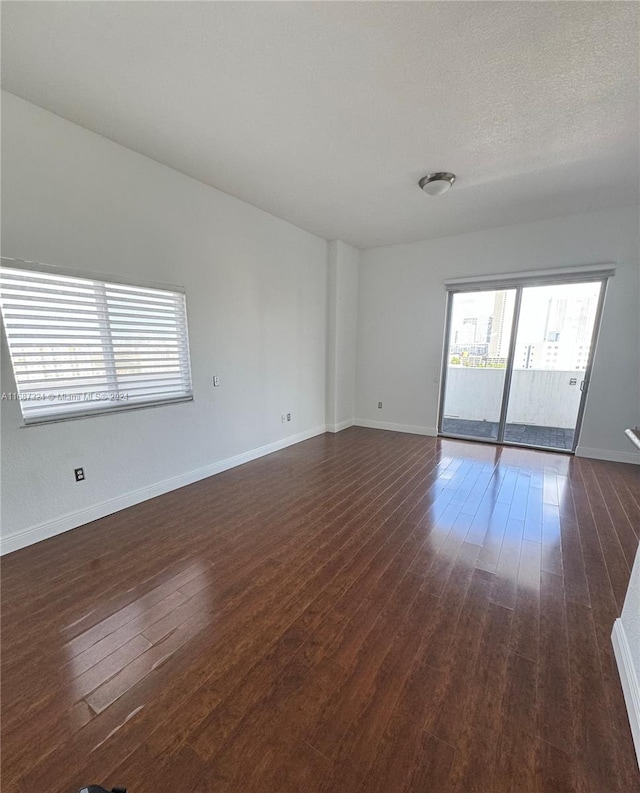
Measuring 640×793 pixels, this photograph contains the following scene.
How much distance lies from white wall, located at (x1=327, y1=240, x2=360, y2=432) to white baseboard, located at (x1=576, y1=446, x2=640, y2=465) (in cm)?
321

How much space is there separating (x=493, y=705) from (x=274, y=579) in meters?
1.17

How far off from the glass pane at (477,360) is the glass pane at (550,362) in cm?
18

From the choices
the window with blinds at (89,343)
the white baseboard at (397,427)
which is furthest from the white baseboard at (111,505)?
the white baseboard at (397,427)

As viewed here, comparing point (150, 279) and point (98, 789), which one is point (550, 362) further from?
point (98, 789)

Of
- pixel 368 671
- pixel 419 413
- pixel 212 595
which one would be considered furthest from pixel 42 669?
pixel 419 413

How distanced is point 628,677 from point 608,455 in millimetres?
3543

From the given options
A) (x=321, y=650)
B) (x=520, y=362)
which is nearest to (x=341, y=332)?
(x=520, y=362)

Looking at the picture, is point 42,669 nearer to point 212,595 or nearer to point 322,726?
point 212,595

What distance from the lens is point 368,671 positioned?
1.38 m

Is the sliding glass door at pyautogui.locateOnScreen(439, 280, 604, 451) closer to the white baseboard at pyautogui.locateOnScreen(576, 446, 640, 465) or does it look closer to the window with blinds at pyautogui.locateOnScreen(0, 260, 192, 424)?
the white baseboard at pyautogui.locateOnScreen(576, 446, 640, 465)

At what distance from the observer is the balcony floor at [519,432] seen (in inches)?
168

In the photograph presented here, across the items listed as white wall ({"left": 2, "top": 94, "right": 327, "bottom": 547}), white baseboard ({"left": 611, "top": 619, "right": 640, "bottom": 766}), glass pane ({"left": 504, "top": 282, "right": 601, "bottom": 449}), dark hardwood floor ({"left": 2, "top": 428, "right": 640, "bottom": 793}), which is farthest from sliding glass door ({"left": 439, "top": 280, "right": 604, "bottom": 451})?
white baseboard ({"left": 611, "top": 619, "right": 640, "bottom": 766})

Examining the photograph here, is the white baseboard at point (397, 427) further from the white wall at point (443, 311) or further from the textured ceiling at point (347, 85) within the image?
the textured ceiling at point (347, 85)

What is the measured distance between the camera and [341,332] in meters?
5.02
